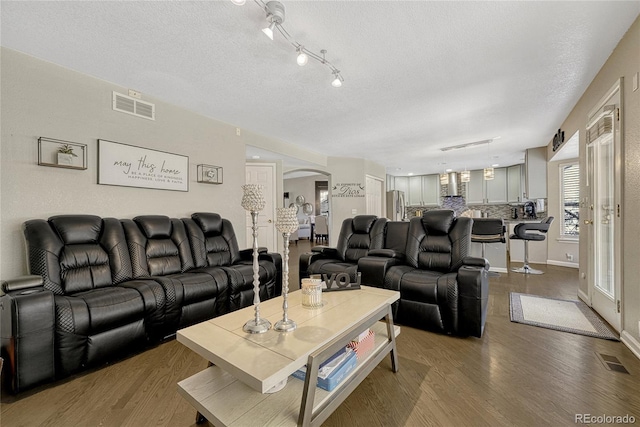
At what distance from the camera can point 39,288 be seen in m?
1.84

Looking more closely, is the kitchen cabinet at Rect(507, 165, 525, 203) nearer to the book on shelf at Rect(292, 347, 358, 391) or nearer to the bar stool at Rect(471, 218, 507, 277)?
the bar stool at Rect(471, 218, 507, 277)

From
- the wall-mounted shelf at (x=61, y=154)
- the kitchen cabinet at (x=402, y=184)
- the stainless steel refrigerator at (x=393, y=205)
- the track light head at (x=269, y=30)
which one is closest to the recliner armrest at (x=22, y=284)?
the wall-mounted shelf at (x=61, y=154)

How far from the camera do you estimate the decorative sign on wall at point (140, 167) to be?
272 centimetres

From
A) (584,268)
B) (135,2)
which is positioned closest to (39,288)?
(135,2)

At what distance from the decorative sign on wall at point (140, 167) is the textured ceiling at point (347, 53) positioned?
2.21 ft

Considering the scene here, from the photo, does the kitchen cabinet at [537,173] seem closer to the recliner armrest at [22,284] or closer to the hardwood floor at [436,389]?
the hardwood floor at [436,389]

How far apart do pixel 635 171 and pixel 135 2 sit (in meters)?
3.70

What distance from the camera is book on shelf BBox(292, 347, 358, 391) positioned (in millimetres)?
1355

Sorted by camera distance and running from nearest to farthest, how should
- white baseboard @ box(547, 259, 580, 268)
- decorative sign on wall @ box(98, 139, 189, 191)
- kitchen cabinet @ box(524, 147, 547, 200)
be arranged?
1. decorative sign on wall @ box(98, 139, 189, 191)
2. white baseboard @ box(547, 259, 580, 268)
3. kitchen cabinet @ box(524, 147, 547, 200)

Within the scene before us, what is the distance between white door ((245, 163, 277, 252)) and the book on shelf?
3.87 m

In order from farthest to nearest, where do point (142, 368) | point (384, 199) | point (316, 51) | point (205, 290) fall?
point (384, 199) < point (205, 290) < point (316, 51) < point (142, 368)

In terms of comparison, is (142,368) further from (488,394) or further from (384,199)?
(384,199)

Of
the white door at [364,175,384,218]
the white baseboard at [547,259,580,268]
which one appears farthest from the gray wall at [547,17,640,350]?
the white door at [364,175,384,218]

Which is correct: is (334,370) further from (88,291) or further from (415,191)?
(415,191)
